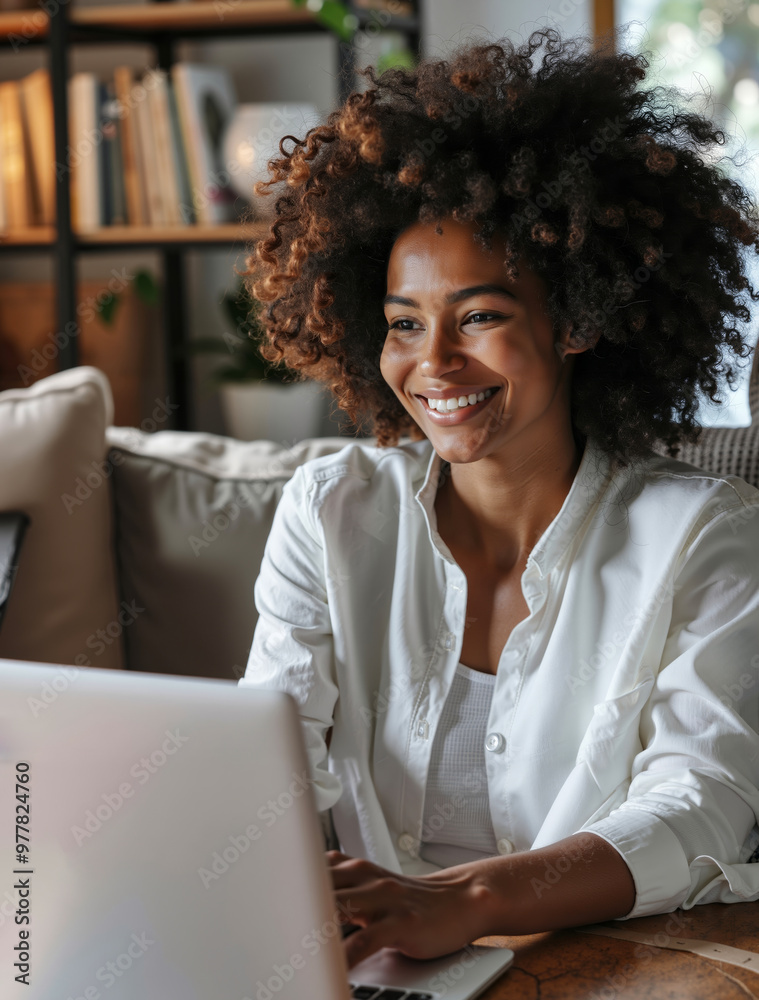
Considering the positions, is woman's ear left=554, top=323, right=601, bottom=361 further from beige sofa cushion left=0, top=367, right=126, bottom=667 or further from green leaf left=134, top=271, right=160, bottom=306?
green leaf left=134, top=271, right=160, bottom=306

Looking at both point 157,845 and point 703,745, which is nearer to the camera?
point 157,845

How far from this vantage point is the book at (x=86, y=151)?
7.91 ft

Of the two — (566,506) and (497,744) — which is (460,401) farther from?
(497,744)

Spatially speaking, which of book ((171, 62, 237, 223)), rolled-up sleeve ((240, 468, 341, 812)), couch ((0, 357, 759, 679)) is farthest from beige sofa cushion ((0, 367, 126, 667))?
book ((171, 62, 237, 223))

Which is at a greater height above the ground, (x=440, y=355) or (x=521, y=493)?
(x=440, y=355)

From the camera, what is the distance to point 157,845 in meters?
0.62

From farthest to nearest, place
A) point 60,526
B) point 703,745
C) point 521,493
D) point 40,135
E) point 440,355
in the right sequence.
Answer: point 40,135 → point 60,526 → point 521,493 → point 440,355 → point 703,745

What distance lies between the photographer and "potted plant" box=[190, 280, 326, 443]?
2.40 metres

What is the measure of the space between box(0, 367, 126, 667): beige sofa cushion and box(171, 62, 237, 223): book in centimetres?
93

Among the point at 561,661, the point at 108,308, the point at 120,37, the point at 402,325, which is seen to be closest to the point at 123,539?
the point at 402,325

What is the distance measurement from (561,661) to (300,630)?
0.29 m

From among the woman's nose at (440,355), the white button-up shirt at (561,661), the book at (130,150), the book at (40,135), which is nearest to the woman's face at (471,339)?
the woman's nose at (440,355)

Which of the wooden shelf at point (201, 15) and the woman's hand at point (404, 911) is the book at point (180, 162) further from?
the woman's hand at point (404, 911)

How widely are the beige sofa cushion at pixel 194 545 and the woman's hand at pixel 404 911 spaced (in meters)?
0.74
